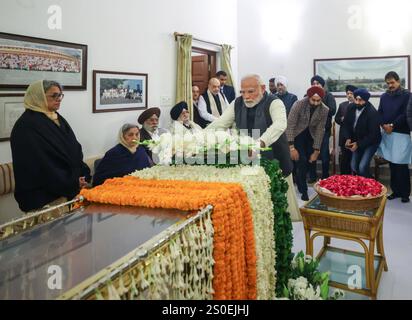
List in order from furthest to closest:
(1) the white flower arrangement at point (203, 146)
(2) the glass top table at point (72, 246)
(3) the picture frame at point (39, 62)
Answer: (3) the picture frame at point (39, 62)
(1) the white flower arrangement at point (203, 146)
(2) the glass top table at point (72, 246)

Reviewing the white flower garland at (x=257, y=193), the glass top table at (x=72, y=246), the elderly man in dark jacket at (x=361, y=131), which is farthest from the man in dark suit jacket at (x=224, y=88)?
the glass top table at (x=72, y=246)

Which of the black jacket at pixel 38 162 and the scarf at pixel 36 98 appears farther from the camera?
the scarf at pixel 36 98

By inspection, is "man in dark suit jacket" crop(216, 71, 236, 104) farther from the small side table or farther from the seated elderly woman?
the small side table

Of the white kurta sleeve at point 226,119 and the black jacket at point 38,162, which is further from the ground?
the white kurta sleeve at point 226,119

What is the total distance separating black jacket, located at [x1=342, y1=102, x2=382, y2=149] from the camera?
17.0ft

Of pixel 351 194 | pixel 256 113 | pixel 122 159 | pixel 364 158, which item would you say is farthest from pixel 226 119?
pixel 364 158

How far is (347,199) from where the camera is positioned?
2.75 meters

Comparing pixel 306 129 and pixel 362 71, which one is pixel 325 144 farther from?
pixel 362 71

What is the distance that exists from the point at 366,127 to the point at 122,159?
11.2ft

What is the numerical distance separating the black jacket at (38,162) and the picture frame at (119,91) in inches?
56.1

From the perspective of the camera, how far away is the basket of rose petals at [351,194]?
275 cm

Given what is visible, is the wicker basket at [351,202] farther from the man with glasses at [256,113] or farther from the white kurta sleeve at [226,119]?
the white kurta sleeve at [226,119]
